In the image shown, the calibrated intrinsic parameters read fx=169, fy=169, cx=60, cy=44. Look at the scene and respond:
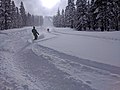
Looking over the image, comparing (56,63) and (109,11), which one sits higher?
(109,11)

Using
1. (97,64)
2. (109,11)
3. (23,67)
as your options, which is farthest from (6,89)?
(109,11)

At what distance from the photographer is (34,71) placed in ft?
25.3

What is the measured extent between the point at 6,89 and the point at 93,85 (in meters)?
3.01

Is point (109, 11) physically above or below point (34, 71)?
above

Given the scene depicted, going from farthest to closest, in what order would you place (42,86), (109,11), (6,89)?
(109,11) → (42,86) → (6,89)

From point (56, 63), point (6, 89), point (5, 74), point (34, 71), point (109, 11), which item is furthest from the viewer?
point (109, 11)

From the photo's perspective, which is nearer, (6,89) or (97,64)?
(6,89)

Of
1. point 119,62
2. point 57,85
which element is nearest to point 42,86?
point 57,85

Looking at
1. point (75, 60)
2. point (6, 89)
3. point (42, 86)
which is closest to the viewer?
point (6, 89)

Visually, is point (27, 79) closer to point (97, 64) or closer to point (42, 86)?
point (42, 86)

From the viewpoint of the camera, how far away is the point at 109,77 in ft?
22.5

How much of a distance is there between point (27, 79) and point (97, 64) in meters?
3.82

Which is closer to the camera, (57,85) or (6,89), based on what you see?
(6,89)

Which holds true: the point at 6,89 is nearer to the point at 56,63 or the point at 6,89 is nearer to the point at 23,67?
the point at 23,67
